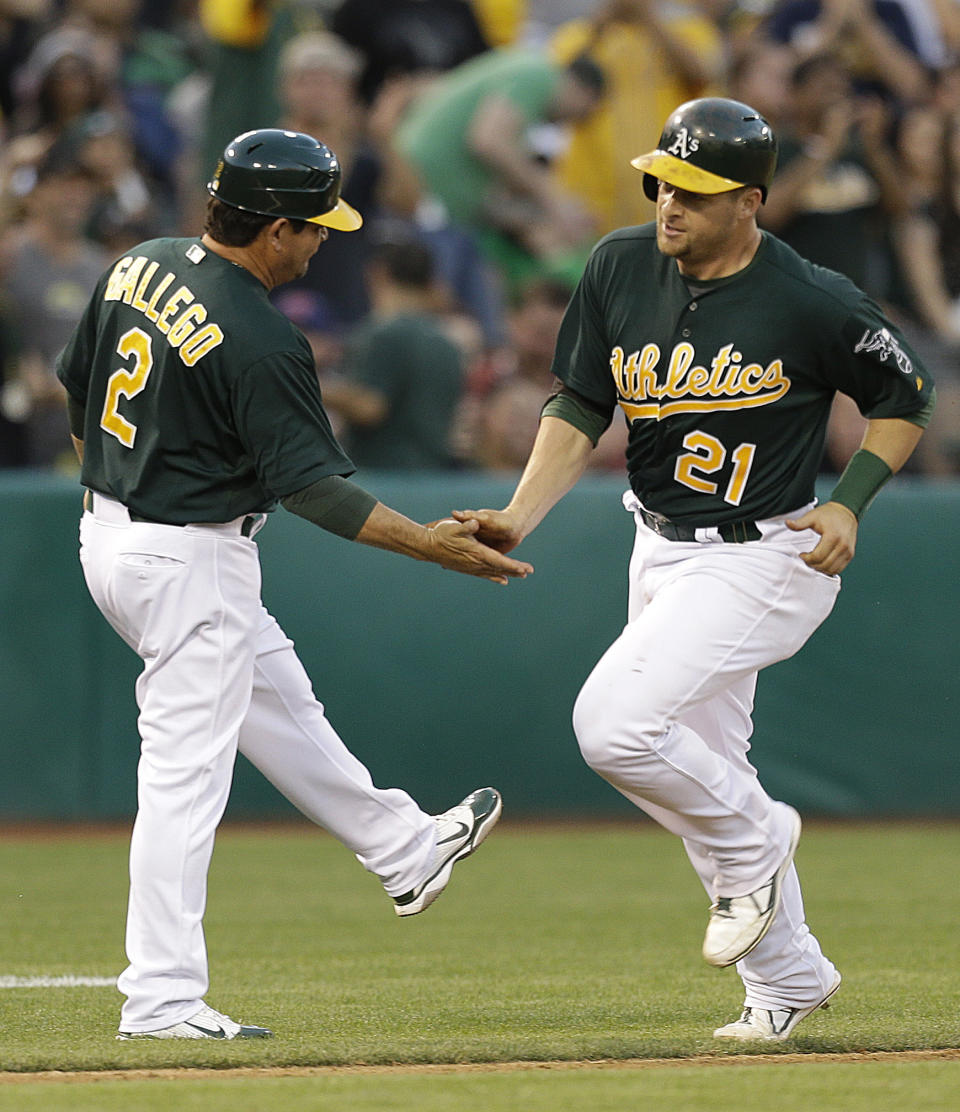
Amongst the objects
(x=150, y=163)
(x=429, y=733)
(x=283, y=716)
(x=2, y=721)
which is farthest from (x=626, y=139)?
(x=283, y=716)

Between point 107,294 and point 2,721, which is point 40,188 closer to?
point 2,721

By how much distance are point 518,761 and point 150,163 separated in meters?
4.26

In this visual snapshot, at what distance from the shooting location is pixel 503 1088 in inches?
152

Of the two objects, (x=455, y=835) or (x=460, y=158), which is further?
(x=460, y=158)

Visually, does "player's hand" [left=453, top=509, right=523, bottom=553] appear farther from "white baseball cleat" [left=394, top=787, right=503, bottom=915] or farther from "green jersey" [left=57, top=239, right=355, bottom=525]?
"white baseball cleat" [left=394, top=787, right=503, bottom=915]

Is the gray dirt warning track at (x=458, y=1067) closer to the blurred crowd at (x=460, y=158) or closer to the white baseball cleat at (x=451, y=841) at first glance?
the white baseball cleat at (x=451, y=841)

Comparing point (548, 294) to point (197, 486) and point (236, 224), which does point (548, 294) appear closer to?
point (236, 224)

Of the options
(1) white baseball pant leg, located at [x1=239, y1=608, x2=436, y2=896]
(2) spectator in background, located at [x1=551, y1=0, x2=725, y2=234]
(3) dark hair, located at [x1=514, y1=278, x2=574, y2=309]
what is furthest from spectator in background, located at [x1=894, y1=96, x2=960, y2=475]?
(1) white baseball pant leg, located at [x1=239, y1=608, x2=436, y2=896]

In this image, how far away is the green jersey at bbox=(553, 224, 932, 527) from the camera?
4.57 meters

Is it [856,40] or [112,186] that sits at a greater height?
[856,40]

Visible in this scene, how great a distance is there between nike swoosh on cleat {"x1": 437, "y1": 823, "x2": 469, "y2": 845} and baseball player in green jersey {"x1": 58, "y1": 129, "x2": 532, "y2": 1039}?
709 mm

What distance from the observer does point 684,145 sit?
458cm

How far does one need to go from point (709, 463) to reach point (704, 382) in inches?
7.8

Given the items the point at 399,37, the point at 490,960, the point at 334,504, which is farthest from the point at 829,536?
the point at 399,37
